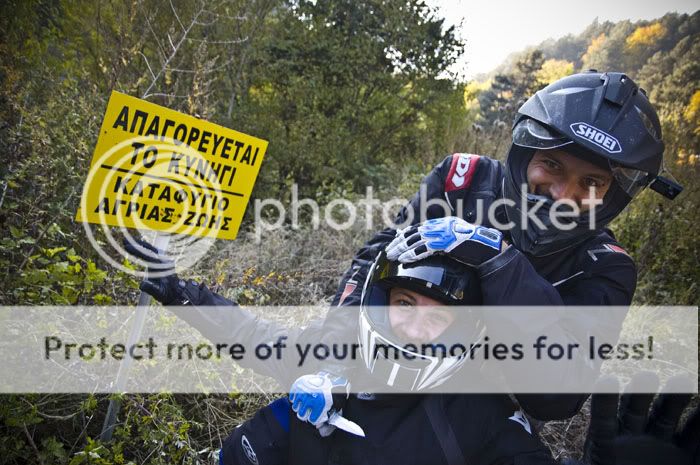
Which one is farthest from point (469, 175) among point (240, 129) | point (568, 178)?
point (240, 129)

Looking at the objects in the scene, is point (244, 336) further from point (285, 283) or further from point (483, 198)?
point (285, 283)

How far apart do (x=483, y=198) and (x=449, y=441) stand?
1.23 meters

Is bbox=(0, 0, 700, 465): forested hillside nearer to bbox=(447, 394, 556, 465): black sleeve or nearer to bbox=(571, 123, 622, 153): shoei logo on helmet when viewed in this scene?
bbox=(447, 394, 556, 465): black sleeve

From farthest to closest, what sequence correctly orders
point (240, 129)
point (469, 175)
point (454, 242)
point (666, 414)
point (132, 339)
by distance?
point (240, 129) → point (469, 175) → point (132, 339) → point (666, 414) → point (454, 242)

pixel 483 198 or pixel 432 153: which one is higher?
pixel 432 153

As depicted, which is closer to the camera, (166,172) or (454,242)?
(454,242)

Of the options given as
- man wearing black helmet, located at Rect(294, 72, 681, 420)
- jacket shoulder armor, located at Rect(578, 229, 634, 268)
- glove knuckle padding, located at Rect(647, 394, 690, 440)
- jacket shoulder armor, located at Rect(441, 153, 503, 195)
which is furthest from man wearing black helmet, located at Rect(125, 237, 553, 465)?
jacket shoulder armor, located at Rect(441, 153, 503, 195)

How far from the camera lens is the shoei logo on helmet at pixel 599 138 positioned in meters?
1.81

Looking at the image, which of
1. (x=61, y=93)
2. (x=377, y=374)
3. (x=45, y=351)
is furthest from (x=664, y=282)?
(x=61, y=93)

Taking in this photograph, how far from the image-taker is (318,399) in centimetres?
158

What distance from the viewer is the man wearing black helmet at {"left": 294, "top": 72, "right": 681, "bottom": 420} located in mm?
1662

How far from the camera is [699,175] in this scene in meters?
5.58

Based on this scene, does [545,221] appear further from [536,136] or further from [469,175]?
[469,175]

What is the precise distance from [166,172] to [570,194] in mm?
1796
